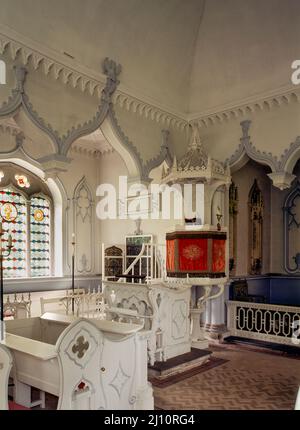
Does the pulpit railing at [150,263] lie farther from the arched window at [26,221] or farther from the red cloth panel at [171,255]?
the arched window at [26,221]

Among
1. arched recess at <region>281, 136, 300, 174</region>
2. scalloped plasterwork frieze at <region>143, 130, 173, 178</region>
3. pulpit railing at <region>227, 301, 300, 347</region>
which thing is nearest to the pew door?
scalloped plasterwork frieze at <region>143, 130, 173, 178</region>

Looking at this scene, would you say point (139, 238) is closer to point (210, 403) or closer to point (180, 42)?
point (180, 42)

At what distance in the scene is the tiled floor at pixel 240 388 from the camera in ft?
14.5

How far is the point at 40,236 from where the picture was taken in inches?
428

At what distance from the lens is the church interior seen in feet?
12.7

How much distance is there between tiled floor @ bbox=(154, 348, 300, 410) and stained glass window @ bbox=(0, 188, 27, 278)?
6.45 metres

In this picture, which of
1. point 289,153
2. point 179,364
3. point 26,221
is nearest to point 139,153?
point 289,153

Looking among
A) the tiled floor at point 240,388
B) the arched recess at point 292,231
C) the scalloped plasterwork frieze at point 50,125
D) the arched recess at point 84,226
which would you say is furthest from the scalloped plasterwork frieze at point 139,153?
the arched recess at point 84,226

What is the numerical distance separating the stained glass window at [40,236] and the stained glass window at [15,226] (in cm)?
22

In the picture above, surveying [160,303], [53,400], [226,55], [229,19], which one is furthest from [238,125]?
[53,400]

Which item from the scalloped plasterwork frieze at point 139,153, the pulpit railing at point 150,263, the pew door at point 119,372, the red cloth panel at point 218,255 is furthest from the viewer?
the pulpit railing at point 150,263

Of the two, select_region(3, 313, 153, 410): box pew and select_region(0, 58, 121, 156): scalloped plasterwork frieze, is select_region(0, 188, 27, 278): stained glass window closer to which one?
select_region(0, 58, 121, 156): scalloped plasterwork frieze

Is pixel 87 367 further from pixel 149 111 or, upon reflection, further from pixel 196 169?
pixel 149 111
